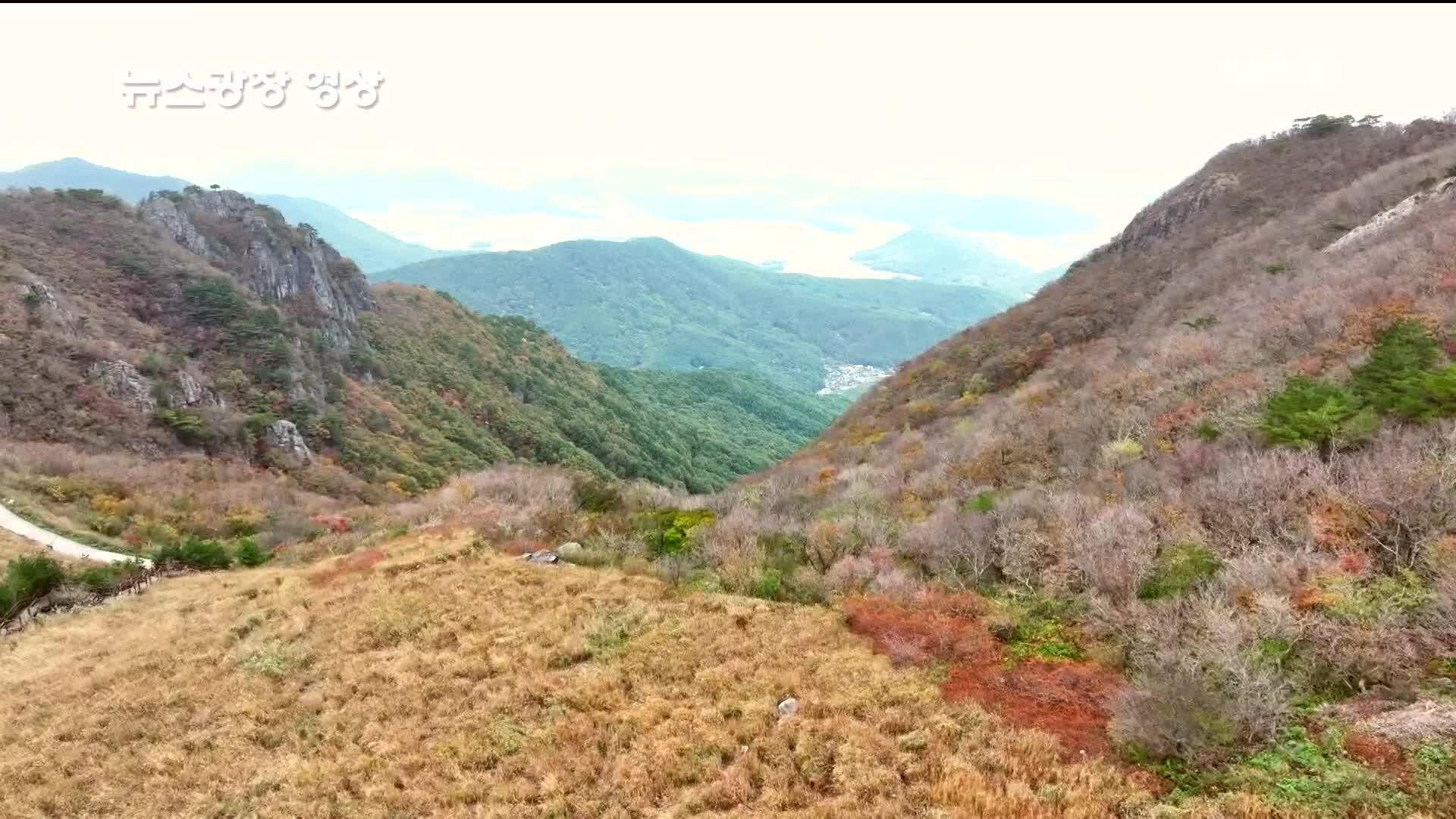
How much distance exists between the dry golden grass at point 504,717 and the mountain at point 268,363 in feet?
139

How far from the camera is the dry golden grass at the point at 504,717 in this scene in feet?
27.2

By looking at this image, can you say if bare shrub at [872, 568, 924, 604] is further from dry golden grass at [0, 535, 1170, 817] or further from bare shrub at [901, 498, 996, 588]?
dry golden grass at [0, 535, 1170, 817]

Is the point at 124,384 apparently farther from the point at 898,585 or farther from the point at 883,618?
the point at 883,618

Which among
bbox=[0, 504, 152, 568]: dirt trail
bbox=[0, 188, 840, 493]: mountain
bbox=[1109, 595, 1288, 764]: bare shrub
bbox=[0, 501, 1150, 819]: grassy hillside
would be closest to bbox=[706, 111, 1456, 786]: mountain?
bbox=[1109, 595, 1288, 764]: bare shrub

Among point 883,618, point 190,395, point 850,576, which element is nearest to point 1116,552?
point 883,618

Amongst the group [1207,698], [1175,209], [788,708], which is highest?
[1175,209]

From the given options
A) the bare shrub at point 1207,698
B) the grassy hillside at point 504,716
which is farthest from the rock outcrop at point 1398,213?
the grassy hillside at point 504,716

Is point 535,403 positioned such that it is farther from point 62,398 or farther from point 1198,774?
point 1198,774

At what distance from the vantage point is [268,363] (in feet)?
229

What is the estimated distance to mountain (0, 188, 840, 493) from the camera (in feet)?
165

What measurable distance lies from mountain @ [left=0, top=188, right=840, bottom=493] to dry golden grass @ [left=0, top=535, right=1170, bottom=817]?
42290mm

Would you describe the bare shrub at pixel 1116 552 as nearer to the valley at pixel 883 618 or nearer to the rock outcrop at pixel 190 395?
the valley at pixel 883 618

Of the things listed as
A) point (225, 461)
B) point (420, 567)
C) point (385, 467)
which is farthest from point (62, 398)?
point (420, 567)

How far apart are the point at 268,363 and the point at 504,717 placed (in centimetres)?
7344
